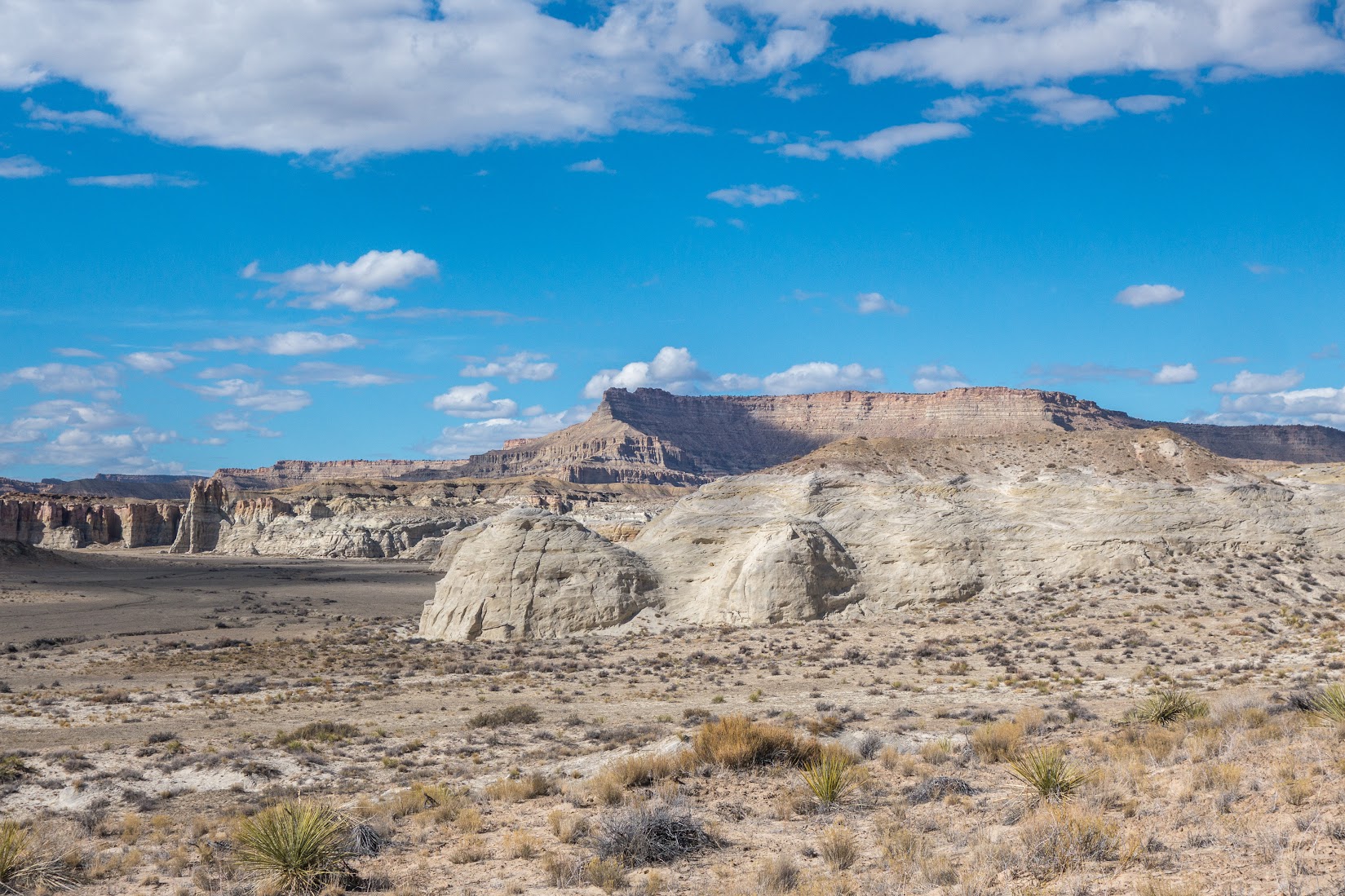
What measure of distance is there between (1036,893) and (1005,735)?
601cm

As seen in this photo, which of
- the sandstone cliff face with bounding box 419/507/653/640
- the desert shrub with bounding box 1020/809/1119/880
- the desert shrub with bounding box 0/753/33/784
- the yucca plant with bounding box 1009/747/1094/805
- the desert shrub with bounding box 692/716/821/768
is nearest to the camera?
the desert shrub with bounding box 1020/809/1119/880

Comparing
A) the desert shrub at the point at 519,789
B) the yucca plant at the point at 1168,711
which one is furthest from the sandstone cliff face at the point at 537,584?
the yucca plant at the point at 1168,711

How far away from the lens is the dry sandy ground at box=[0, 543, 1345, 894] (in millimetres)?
8469

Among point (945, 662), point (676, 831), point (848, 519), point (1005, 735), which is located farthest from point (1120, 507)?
point (676, 831)

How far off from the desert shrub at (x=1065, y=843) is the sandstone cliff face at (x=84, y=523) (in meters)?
144

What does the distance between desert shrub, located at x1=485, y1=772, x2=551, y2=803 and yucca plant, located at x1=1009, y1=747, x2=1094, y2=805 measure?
19.2ft

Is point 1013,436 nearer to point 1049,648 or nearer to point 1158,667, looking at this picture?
point 1049,648

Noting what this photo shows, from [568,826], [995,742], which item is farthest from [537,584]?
[568,826]

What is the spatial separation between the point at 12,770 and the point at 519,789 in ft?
28.2

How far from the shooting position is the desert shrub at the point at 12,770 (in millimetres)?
Answer: 14258

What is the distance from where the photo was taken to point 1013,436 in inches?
1527

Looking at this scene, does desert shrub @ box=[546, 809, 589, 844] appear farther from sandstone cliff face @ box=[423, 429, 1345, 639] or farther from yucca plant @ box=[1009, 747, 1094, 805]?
sandstone cliff face @ box=[423, 429, 1345, 639]

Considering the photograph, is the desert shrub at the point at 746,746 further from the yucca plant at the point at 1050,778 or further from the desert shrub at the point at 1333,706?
the desert shrub at the point at 1333,706

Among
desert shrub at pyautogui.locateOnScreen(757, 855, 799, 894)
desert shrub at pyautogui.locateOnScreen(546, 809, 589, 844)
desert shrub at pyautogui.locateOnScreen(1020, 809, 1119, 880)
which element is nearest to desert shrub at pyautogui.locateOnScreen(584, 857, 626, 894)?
desert shrub at pyautogui.locateOnScreen(546, 809, 589, 844)
